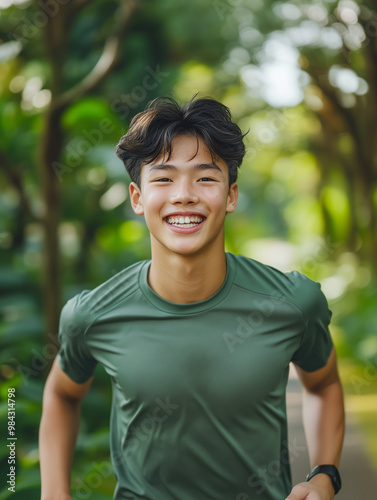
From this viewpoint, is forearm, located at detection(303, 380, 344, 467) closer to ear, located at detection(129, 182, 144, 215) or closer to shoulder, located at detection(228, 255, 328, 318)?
shoulder, located at detection(228, 255, 328, 318)

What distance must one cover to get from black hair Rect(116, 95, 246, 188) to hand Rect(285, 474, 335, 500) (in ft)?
2.71

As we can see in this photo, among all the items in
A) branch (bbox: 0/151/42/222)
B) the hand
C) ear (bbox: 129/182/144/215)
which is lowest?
the hand

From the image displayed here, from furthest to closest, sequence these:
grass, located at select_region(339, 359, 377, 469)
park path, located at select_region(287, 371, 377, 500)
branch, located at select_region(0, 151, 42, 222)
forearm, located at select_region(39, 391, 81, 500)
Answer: grass, located at select_region(339, 359, 377, 469), branch, located at select_region(0, 151, 42, 222), park path, located at select_region(287, 371, 377, 500), forearm, located at select_region(39, 391, 81, 500)

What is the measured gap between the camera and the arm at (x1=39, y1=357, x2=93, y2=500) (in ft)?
5.36

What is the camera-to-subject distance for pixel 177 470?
156cm

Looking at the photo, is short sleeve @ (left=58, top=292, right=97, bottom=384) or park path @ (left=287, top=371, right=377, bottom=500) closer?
short sleeve @ (left=58, top=292, right=97, bottom=384)

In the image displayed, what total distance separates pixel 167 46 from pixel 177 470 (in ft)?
19.4

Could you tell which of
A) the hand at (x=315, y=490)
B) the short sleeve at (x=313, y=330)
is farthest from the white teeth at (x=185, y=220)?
the hand at (x=315, y=490)

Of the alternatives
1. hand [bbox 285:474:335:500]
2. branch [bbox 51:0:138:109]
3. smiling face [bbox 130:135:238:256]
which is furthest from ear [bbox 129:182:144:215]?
branch [bbox 51:0:138:109]

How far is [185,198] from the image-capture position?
152 cm

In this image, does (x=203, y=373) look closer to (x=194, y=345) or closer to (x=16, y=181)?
(x=194, y=345)

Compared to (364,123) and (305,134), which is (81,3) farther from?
(305,134)

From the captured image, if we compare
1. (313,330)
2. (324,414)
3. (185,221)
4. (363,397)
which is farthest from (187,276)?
(363,397)

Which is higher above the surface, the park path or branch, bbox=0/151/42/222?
branch, bbox=0/151/42/222
